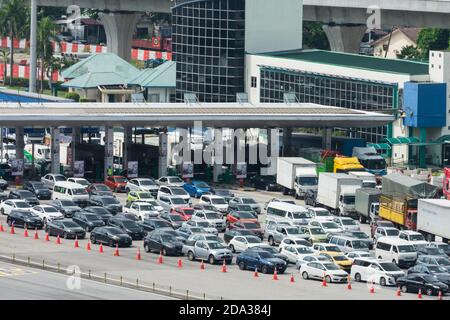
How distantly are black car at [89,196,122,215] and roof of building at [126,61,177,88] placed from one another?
5696 cm

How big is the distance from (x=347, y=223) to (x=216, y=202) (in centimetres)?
1031

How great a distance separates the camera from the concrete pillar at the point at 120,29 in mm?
179875

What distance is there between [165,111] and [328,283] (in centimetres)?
4294

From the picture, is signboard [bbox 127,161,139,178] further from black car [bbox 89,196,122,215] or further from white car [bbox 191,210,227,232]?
white car [bbox 191,210,227,232]

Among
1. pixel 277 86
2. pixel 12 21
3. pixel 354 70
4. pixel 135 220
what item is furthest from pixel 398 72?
pixel 12 21

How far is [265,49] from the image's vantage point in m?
143

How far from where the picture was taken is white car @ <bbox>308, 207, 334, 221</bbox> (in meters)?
95.3

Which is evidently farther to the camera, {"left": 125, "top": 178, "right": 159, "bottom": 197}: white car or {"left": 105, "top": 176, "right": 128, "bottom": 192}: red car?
{"left": 105, "top": 176, "right": 128, "bottom": 192}: red car

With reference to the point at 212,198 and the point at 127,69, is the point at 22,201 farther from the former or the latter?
the point at 127,69

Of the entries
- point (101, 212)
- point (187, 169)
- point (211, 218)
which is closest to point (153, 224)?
point (211, 218)

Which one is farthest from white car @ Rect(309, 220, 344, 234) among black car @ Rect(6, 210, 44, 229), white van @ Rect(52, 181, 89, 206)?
white van @ Rect(52, 181, 89, 206)

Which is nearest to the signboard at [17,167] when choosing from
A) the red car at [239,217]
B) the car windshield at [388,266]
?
the red car at [239,217]

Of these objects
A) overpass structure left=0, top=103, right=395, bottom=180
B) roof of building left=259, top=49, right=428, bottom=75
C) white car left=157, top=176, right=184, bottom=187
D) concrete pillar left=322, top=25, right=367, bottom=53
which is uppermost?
concrete pillar left=322, top=25, right=367, bottom=53

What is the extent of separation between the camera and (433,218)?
9112 centimetres
